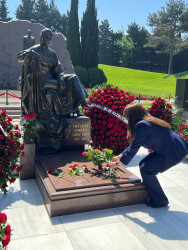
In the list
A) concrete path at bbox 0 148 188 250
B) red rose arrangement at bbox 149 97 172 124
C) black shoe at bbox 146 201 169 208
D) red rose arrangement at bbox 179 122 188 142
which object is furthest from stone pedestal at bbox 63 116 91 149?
red rose arrangement at bbox 179 122 188 142

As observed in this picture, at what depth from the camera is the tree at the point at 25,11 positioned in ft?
151

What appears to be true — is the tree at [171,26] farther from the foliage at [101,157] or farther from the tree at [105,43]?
the foliage at [101,157]

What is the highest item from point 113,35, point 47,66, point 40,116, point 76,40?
point 113,35

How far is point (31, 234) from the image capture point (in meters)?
3.17

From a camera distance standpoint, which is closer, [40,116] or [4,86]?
[40,116]

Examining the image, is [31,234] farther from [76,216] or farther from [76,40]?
[76,40]

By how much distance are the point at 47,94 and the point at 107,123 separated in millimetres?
1543

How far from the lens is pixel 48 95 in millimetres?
5656

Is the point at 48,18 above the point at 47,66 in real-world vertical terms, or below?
above

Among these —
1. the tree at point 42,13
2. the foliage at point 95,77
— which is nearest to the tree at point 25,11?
the tree at point 42,13

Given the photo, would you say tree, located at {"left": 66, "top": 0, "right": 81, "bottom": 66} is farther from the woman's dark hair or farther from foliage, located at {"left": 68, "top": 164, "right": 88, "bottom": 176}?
the woman's dark hair

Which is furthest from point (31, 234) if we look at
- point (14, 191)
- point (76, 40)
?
→ point (76, 40)

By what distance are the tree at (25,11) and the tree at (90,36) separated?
914 inches

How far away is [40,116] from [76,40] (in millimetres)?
22141
